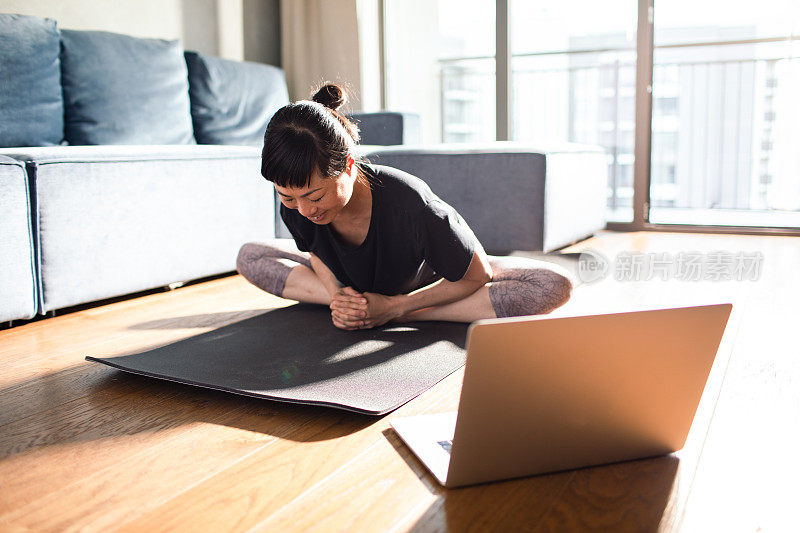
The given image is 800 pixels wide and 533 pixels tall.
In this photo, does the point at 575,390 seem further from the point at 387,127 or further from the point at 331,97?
the point at 387,127

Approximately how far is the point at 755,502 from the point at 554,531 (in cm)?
27

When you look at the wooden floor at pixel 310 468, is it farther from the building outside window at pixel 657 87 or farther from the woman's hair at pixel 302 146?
the building outside window at pixel 657 87

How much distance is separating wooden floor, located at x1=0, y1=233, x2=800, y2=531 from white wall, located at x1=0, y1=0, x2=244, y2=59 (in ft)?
6.31

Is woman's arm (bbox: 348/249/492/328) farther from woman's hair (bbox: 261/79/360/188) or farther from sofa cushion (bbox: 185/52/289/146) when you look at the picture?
sofa cushion (bbox: 185/52/289/146)

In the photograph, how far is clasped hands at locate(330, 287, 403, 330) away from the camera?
163 centimetres

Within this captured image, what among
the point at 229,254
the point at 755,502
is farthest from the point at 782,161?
the point at 755,502

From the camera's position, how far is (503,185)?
2.82 meters

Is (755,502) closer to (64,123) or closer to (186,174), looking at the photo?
(186,174)

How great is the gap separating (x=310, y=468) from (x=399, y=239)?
2.25 feet

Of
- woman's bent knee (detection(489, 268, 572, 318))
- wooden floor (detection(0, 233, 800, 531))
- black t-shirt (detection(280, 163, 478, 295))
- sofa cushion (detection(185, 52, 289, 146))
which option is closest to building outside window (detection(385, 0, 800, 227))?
sofa cushion (detection(185, 52, 289, 146))

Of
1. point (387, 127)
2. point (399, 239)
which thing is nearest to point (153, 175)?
point (399, 239)

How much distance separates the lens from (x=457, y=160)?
114 inches

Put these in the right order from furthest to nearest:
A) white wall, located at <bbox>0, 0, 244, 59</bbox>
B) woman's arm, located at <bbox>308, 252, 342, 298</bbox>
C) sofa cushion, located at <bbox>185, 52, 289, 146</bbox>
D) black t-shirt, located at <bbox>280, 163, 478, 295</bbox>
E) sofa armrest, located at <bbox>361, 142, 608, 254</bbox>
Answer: sofa cushion, located at <bbox>185, 52, 289, 146</bbox> → white wall, located at <bbox>0, 0, 244, 59</bbox> → sofa armrest, located at <bbox>361, 142, 608, 254</bbox> → woman's arm, located at <bbox>308, 252, 342, 298</bbox> → black t-shirt, located at <bbox>280, 163, 478, 295</bbox>

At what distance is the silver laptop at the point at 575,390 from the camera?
0.79 m
